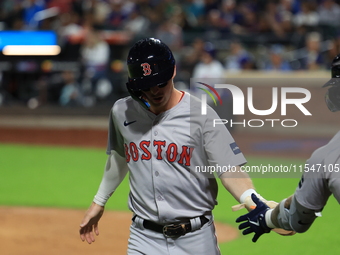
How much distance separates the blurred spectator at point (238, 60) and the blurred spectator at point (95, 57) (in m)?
3.24

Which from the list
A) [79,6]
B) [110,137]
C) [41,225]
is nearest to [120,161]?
[110,137]

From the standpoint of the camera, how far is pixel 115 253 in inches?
224

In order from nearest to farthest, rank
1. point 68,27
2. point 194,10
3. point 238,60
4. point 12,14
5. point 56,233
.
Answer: point 56,233
point 238,60
point 68,27
point 194,10
point 12,14

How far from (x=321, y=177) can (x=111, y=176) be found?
1643 millimetres

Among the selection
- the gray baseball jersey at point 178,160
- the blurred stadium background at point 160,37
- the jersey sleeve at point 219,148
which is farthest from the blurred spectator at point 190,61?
the jersey sleeve at point 219,148

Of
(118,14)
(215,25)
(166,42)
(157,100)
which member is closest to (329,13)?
(215,25)

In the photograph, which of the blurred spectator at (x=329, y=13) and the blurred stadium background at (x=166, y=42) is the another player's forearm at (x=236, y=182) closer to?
the blurred stadium background at (x=166, y=42)

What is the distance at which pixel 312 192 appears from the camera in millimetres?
2467

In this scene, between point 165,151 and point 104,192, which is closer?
point 165,151

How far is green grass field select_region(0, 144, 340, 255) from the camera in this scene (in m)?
6.13

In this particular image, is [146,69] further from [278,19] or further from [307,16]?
[278,19]

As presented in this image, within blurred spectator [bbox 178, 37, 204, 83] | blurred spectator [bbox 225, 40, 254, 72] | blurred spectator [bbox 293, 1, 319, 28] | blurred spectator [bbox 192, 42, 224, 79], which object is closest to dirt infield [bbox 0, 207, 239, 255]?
blurred spectator [bbox 192, 42, 224, 79]

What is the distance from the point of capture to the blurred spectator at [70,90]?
14680mm

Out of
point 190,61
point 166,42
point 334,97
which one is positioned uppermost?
point 334,97
